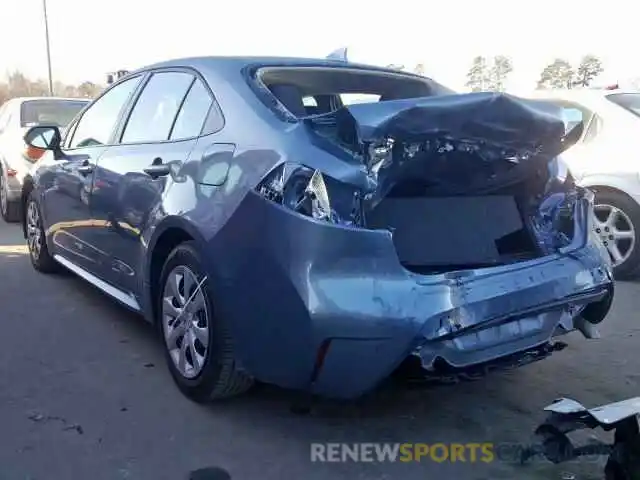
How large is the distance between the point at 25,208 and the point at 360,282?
14.2ft

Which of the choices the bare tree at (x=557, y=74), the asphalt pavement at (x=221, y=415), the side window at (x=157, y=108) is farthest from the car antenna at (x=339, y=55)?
the bare tree at (x=557, y=74)

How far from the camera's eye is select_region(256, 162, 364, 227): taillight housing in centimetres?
263

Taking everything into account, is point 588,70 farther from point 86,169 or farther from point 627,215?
point 86,169

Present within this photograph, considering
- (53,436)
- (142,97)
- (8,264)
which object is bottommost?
(8,264)

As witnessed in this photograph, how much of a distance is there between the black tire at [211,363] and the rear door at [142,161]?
0.33m

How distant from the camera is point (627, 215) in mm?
5832

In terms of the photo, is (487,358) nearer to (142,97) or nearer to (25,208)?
(142,97)

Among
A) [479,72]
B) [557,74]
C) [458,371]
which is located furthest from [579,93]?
[479,72]

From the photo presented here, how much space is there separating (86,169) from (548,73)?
13190mm

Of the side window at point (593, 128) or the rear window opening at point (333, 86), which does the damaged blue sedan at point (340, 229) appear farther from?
the side window at point (593, 128)

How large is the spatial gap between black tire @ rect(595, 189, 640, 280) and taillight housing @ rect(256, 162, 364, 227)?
3.91m

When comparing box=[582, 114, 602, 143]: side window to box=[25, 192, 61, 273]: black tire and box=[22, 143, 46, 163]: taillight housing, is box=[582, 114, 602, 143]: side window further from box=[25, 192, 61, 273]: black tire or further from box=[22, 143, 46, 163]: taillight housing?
box=[22, 143, 46, 163]: taillight housing

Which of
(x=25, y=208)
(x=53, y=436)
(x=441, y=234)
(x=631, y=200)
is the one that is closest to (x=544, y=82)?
(x=631, y=200)

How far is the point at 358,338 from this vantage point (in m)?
2.58
